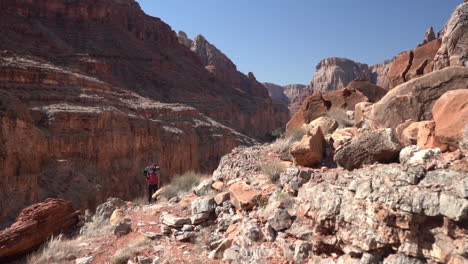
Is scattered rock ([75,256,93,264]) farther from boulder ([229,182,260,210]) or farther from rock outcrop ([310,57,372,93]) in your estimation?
rock outcrop ([310,57,372,93])

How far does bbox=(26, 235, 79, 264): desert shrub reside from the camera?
19.0 feet

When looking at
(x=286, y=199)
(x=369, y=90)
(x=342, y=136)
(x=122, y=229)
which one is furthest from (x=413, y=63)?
(x=122, y=229)

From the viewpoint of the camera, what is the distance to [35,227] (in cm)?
686

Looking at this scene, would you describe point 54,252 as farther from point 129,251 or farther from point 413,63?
point 413,63

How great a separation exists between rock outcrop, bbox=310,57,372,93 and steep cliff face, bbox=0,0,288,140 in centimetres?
5076

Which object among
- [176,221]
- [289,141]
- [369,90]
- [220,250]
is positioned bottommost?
[220,250]

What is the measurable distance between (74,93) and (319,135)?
26.3 m

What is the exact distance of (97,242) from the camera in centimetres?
651

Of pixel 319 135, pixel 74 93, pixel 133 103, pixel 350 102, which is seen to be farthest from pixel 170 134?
pixel 319 135

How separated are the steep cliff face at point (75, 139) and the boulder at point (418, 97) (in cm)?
1772

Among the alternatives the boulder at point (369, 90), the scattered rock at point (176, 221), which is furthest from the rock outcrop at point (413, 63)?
the scattered rock at point (176, 221)

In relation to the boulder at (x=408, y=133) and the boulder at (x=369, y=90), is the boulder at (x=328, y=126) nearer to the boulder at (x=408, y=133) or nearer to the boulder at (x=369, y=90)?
the boulder at (x=408, y=133)

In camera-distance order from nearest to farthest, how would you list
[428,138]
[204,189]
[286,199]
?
[428,138]
[286,199]
[204,189]

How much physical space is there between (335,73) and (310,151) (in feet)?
389
